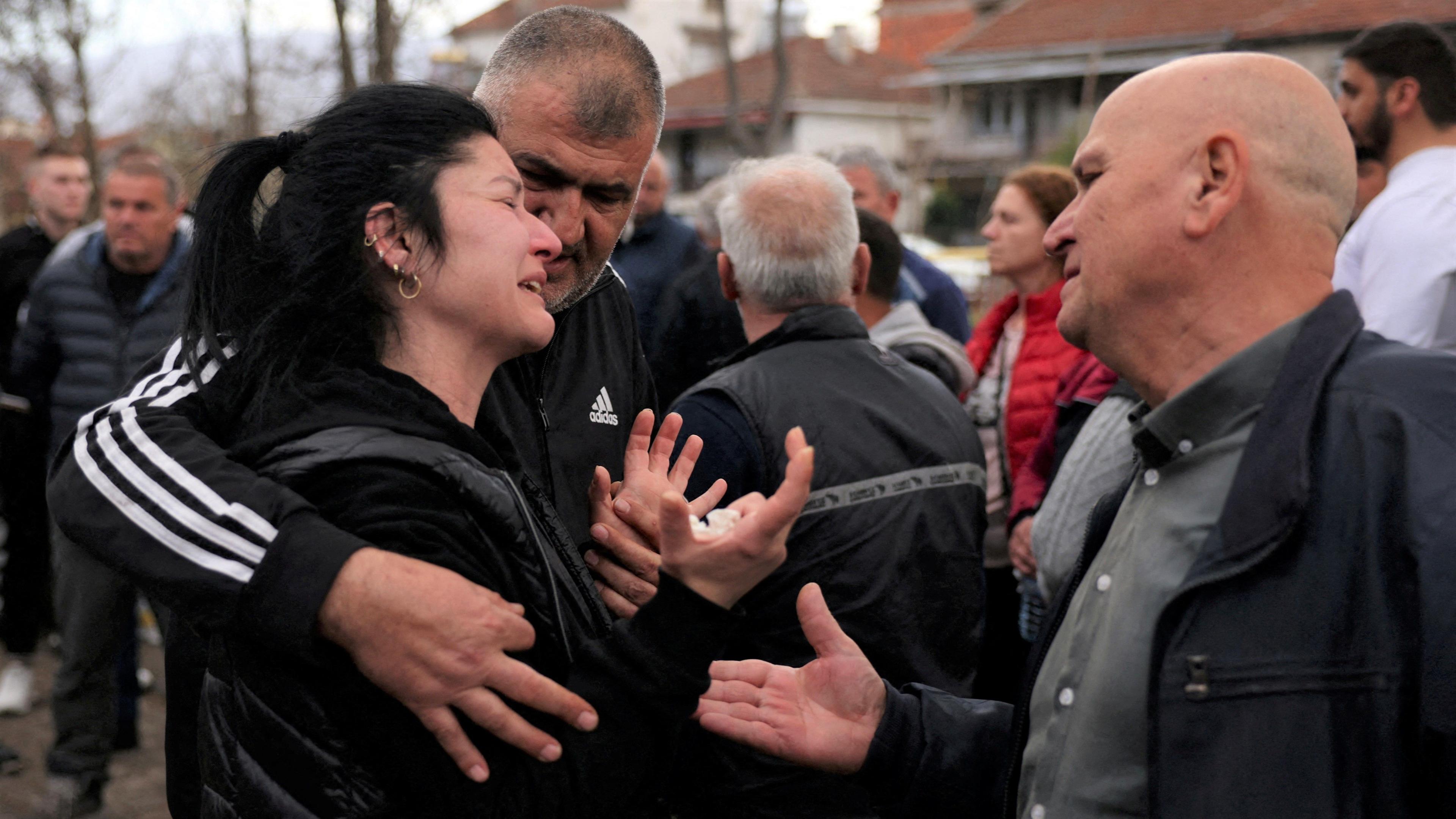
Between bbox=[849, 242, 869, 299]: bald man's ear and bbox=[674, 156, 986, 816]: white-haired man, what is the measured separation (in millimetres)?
195

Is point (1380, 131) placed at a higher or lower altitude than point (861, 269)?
higher

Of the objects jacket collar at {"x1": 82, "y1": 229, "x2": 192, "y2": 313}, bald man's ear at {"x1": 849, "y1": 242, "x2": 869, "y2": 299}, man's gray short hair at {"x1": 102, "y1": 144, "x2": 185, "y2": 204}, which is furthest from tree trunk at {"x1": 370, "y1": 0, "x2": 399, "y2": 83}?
bald man's ear at {"x1": 849, "y1": 242, "x2": 869, "y2": 299}

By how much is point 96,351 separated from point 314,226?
3938 mm

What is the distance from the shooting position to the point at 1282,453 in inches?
56.7

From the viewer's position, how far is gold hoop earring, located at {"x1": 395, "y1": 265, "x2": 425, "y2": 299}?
1697 millimetres

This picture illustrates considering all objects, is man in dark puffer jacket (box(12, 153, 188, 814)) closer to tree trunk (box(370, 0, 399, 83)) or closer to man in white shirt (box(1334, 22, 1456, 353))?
tree trunk (box(370, 0, 399, 83))

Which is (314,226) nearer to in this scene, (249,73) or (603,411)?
(603,411)

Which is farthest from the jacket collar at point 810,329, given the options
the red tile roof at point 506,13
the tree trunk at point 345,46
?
the red tile roof at point 506,13

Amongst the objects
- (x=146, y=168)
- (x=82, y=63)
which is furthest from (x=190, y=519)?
(x=82, y=63)

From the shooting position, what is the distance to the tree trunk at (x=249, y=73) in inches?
499

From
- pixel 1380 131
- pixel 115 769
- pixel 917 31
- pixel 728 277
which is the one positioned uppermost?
pixel 917 31

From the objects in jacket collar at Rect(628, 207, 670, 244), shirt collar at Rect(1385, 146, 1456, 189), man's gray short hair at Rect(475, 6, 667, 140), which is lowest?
jacket collar at Rect(628, 207, 670, 244)

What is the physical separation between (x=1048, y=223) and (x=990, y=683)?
1.78 metres

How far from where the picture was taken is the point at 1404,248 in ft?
11.8
